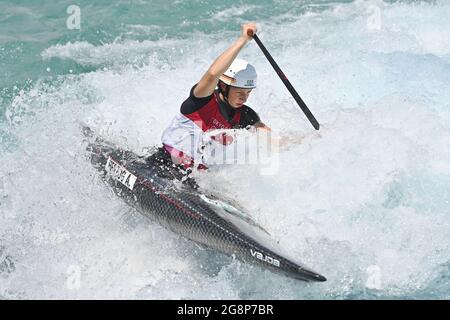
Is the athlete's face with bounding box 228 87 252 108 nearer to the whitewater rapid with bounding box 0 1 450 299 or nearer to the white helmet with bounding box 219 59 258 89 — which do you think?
the white helmet with bounding box 219 59 258 89

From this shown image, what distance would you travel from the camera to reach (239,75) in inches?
224

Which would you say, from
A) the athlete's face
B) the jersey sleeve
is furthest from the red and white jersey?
the athlete's face

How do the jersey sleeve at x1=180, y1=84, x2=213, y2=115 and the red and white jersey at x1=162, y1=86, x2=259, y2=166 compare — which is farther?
the red and white jersey at x1=162, y1=86, x2=259, y2=166

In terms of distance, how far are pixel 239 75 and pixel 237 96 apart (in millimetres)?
218

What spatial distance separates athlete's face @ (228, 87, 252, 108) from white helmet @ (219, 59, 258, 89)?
0.05 meters

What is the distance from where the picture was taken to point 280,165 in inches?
253

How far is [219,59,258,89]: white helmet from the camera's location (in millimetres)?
5688

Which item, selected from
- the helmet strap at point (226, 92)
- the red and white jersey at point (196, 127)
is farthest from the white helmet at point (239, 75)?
the red and white jersey at point (196, 127)

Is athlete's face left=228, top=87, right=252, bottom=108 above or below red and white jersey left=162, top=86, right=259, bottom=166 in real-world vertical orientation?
above

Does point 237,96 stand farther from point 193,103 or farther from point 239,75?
point 193,103

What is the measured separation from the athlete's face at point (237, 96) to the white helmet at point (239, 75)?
1.9 inches

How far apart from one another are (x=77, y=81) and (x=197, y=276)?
16.2ft
